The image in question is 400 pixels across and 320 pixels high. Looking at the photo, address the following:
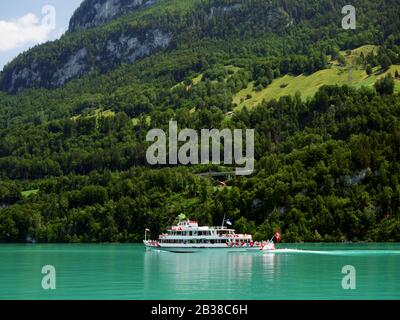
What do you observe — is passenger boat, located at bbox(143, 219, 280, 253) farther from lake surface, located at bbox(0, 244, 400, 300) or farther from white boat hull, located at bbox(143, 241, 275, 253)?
lake surface, located at bbox(0, 244, 400, 300)

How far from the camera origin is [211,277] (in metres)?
92.5

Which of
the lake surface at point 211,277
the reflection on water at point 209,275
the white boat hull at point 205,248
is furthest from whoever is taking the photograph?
the white boat hull at point 205,248

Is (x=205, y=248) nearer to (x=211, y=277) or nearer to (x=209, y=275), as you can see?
(x=209, y=275)

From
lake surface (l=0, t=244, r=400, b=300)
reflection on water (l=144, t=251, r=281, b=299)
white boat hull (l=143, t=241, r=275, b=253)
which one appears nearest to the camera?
lake surface (l=0, t=244, r=400, b=300)

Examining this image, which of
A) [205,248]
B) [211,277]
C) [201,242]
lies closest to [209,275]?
[211,277]

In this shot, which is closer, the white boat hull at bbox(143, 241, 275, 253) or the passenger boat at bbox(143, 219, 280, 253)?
the white boat hull at bbox(143, 241, 275, 253)

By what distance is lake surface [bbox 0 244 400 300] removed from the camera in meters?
74.7

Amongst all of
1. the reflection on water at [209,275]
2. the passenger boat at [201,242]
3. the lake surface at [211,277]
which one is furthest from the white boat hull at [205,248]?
the lake surface at [211,277]

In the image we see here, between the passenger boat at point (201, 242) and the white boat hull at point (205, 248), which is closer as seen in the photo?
the white boat hull at point (205, 248)

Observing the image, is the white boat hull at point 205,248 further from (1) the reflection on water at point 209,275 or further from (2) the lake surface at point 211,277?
(2) the lake surface at point 211,277

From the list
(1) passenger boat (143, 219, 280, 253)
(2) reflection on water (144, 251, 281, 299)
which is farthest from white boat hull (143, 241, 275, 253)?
(2) reflection on water (144, 251, 281, 299)

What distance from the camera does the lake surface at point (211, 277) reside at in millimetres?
74688

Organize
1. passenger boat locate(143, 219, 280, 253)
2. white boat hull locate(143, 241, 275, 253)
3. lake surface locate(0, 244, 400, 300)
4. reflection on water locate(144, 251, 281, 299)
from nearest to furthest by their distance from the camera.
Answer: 1. lake surface locate(0, 244, 400, 300)
2. reflection on water locate(144, 251, 281, 299)
3. white boat hull locate(143, 241, 275, 253)
4. passenger boat locate(143, 219, 280, 253)
